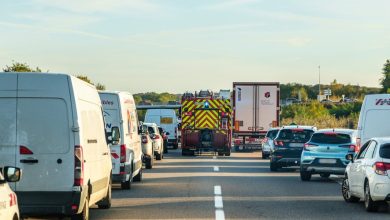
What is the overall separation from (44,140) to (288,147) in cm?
1801

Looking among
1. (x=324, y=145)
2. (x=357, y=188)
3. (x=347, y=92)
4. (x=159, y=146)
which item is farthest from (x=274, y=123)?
(x=347, y=92)

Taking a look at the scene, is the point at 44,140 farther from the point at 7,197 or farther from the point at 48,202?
the point at 7,197

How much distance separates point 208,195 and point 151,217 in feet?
15.8

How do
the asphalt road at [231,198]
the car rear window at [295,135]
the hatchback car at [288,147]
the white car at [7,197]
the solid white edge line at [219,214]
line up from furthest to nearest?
the car rear window at [295,135], the hatchback car at [288,147], the asphalt road at [231,198], the solid white edge line at [219,214], the white car at [7,197]

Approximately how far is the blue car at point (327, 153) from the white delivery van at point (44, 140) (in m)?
13.2

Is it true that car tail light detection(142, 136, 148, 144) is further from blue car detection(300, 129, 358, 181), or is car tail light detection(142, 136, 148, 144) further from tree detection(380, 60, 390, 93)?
tree detection(380, 60, 390, 93)

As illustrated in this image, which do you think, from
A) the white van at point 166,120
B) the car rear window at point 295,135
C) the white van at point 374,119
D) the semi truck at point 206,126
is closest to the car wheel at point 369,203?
the white van at point 374,119

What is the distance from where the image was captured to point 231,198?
2006cm

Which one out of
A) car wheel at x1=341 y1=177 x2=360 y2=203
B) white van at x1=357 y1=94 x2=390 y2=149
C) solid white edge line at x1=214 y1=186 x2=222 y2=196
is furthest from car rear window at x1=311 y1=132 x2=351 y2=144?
car wheel at x1=341 y1=177 x2=360 y2=203

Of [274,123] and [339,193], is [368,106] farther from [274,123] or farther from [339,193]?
[274,123]

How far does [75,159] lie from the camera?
13.1 meters

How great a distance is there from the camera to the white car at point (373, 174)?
54.6 feet

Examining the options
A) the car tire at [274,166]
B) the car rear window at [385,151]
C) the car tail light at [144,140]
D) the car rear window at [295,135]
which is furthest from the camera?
the car tail light at [144,140]

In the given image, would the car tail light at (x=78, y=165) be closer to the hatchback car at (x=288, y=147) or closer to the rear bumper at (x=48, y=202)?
the rear bumper at (x=48, y=202)
